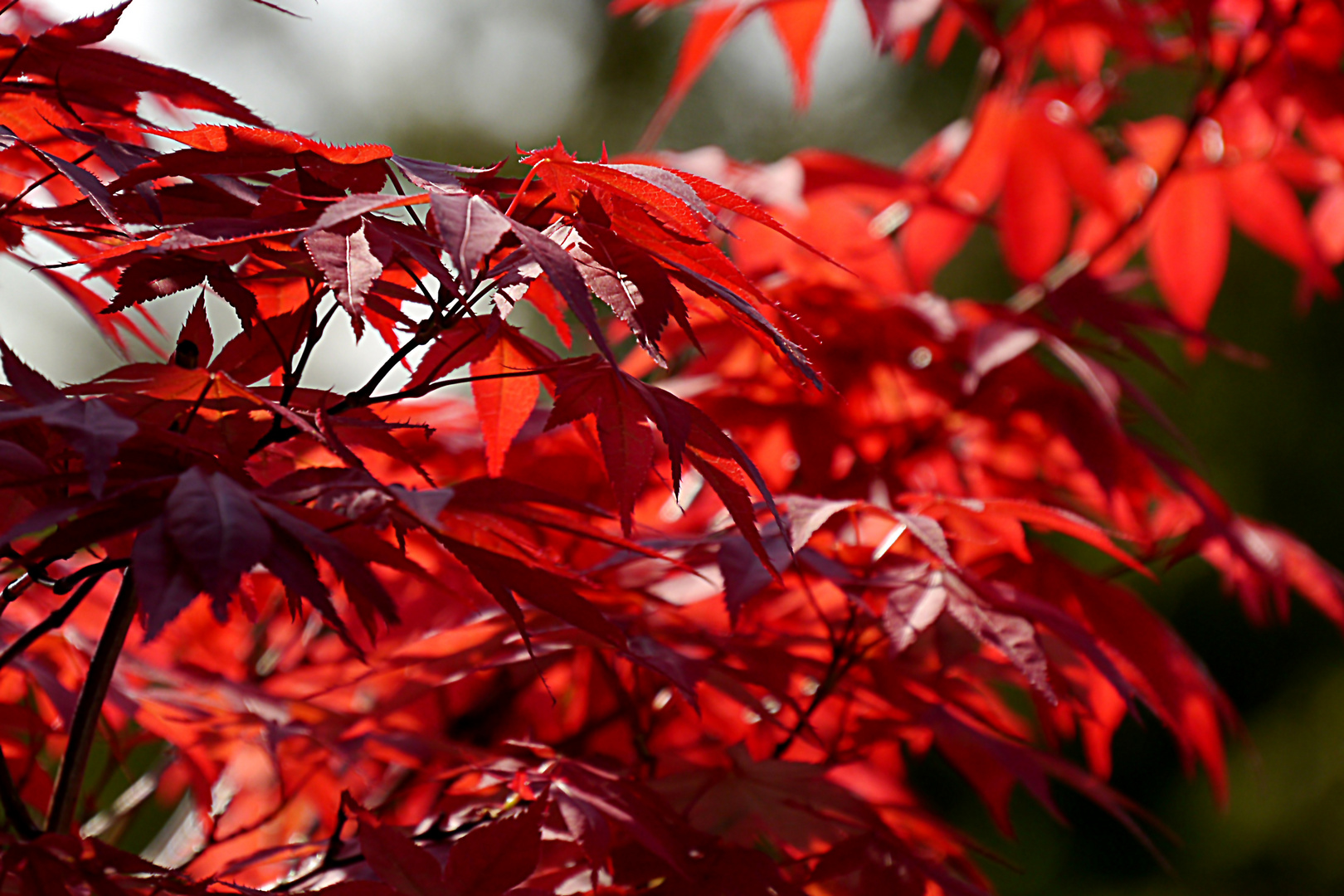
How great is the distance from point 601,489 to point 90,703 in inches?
18.4

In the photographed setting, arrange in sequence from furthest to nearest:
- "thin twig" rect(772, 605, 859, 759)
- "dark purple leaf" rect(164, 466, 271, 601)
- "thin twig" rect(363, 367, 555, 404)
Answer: "thin twig" rect(772, 605, 859, 759) < "thin twig" rect(363, 367, 555, 404) < "dark purple leaf" rect(164, 466, 271, 601)

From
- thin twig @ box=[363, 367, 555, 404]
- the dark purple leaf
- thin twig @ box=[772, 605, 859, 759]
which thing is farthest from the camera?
thin twig @ box=[772, 605, 859, 759]

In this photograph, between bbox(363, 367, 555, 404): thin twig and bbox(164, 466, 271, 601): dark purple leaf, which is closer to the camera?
bbox(164, 466, 271, 601): dark purple leaf

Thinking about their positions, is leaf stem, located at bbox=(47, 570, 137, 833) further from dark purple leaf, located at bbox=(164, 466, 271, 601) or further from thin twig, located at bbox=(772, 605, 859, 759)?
thin twig, located at bbox=(772, 605, 859, 759)

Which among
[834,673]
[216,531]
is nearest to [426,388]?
[216,531]

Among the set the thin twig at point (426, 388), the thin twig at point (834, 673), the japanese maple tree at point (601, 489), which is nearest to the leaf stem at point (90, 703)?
the japanese maple tree at point (601, 489)

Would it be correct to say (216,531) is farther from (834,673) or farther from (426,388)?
(834,673)

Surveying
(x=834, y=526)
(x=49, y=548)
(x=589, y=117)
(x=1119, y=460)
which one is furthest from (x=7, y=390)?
(x=589, y=117)

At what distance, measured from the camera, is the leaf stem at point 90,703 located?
513 millimetres

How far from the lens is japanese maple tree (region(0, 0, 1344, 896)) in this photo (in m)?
0.43

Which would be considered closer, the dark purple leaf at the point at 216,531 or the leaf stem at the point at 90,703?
the dark purple leaf at the point at 216,531

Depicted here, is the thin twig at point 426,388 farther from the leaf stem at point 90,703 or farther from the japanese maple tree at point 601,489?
the leaf stem at point 90,703

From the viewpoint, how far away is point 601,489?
3.03 feet

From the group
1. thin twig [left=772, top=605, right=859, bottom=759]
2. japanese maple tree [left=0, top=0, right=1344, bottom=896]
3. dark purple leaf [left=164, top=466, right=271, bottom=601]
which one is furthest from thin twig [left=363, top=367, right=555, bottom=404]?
thin twig [left=772, top=605, right=859, bottom=759]
